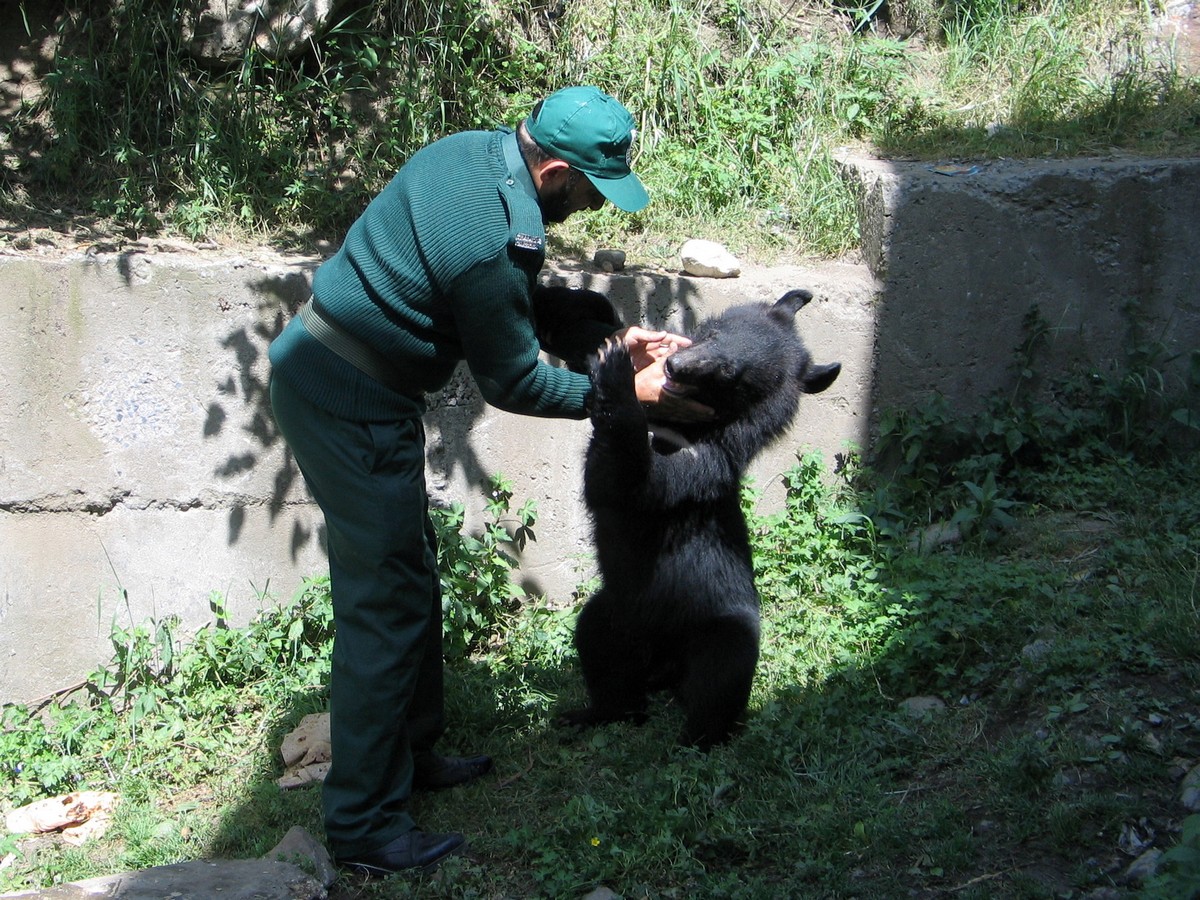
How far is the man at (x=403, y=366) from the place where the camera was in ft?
11.0

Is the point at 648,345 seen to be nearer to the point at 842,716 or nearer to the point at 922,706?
the point at 842,716

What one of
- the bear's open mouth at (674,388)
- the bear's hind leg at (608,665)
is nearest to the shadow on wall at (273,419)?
the bear's hind leg at (608,665)

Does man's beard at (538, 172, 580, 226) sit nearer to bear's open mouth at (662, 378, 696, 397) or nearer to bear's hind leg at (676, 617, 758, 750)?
bear's open mouth at (662, 378, 696, 397)

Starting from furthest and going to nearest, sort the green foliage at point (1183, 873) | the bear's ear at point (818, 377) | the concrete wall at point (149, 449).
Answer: the concrete wall at point (149, 449) → the bear's ear at point (818, 377) → the green foliage at point (1183, 873)

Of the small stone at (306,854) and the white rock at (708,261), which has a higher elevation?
the white rock at (708,261)

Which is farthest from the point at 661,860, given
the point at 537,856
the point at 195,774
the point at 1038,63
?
the point at 1038,63

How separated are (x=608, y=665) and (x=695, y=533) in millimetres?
674

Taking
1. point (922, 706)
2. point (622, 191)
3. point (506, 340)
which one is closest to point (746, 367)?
point (622, 191)

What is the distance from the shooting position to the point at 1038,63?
24.0ft

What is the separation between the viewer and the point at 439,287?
3.36 metres

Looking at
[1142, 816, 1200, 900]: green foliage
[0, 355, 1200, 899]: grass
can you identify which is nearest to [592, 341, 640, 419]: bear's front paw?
[0, 355, 1200, 899]: grass

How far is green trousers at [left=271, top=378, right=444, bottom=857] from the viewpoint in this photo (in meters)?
3.53

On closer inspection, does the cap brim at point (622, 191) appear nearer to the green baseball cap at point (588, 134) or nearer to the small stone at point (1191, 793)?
the green baseball cap at point (588, 134)

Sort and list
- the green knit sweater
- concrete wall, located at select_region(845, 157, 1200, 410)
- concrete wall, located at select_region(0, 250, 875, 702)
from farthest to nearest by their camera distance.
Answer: concrete wall, located at select_region(845, 157, 1200, 410)
concrete wall, located at select_region(0, 250, 875, 702)
the green knit sweater
